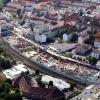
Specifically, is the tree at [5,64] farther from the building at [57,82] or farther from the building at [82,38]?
the building at [82,38]

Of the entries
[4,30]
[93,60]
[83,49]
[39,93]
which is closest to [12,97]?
[39,93]

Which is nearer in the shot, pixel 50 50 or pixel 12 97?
pixel 12 97

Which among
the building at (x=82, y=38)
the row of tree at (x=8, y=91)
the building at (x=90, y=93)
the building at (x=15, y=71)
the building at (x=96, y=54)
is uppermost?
the building at (x=82, y=38)

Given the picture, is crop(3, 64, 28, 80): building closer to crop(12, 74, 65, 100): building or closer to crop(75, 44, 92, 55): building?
crop(12, 74, 65, 100): building

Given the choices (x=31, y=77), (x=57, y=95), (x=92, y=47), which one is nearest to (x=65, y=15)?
(x=92, y=47)

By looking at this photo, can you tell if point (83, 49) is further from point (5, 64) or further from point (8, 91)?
point (8, 91)

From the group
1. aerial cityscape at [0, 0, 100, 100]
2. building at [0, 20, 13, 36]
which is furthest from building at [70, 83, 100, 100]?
building at [0, 20, 13, 36]

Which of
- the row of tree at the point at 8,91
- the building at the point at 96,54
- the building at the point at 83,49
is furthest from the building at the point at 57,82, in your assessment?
the building at the point at 83,49

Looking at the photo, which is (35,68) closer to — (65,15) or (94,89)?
(94,89)
